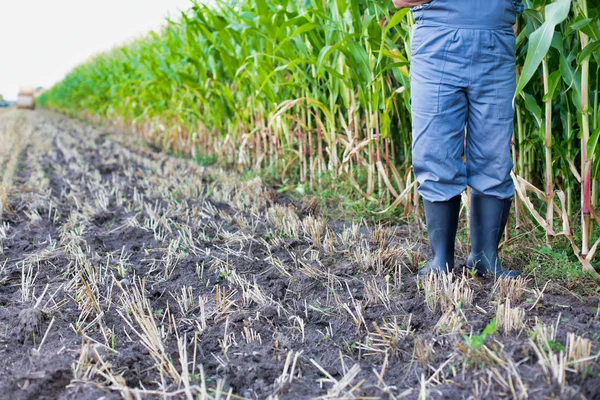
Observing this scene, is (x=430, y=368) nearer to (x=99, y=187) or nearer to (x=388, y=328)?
(x=388, y=328)

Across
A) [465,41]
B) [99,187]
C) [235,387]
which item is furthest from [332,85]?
[235,387]

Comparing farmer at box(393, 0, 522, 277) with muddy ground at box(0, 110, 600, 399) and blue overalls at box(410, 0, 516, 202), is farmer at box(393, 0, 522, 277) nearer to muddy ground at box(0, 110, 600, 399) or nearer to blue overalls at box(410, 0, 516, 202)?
blue overalls at box(410, 0, 516, 202)

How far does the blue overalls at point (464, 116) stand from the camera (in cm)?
198

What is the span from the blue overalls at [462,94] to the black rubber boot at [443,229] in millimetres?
55

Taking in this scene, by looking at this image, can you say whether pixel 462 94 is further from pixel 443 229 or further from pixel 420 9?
pixel 443 229

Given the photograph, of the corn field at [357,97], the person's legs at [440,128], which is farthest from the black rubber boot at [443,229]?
the corn field at [357,97]

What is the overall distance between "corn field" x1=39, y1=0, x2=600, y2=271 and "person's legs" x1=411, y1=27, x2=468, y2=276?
0.80 feet

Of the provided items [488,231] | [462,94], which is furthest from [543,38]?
[488,231]

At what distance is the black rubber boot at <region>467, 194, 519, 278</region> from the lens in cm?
212

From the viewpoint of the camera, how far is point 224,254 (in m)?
2.47

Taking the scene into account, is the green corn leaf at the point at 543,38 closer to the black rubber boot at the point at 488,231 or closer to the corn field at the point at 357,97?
the corn field at the point at 357,97

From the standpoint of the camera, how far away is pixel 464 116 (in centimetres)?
211

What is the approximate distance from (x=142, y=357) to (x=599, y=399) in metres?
1.12

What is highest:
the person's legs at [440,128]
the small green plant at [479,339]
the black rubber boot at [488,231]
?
the person's legs at [440,128]
